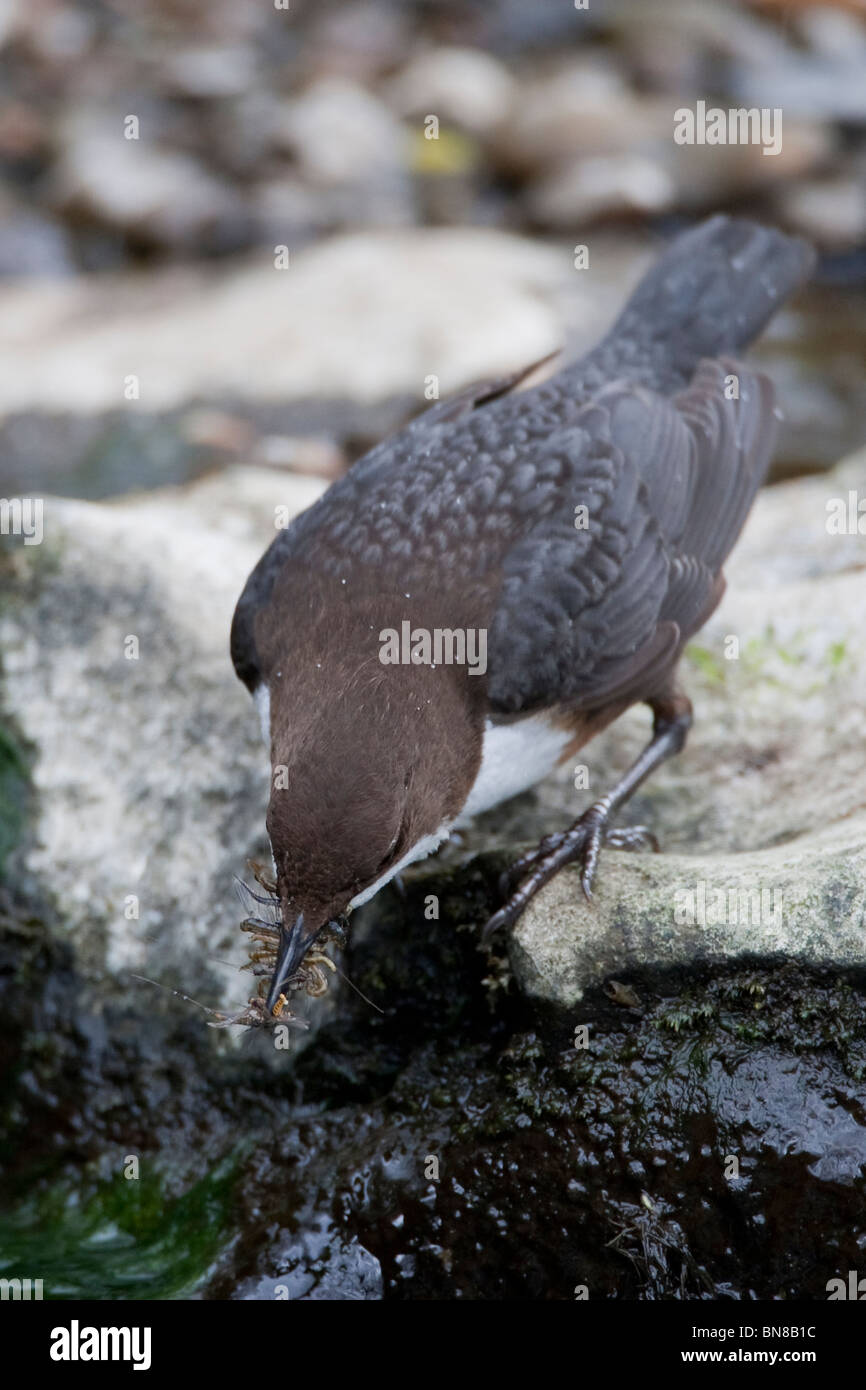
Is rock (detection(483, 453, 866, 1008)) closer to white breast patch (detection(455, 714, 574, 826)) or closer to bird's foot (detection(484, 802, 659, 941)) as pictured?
bird's foot (detection(484, 802, 659, 941))

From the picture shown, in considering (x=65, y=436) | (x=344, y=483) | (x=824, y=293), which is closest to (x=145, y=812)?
(x=344, y=483)

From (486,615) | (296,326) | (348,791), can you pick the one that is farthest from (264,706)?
(296,326)

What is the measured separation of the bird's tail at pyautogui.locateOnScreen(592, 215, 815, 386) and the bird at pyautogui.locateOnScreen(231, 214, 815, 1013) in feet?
0.45

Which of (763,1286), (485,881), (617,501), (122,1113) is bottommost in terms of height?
(763,1286)

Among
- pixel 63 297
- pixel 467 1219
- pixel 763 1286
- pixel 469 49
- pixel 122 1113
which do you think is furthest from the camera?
pixel 469 49

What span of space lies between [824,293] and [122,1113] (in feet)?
22.2

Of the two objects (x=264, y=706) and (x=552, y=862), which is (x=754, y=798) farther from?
(x=264, y=706)

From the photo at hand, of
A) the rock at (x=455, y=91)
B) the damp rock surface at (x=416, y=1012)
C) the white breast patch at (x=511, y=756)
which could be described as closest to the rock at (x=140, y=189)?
Result: the rock at (x=455, y=91)

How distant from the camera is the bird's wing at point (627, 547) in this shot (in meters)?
3.62

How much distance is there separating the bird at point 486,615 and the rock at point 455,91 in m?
6.26

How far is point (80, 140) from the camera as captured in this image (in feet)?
30.8

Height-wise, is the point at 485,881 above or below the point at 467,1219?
above

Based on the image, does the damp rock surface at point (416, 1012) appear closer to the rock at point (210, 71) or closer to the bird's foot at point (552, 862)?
the bird's foot at point (552, 862)

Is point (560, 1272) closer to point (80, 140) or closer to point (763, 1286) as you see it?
point (763, 1286)
